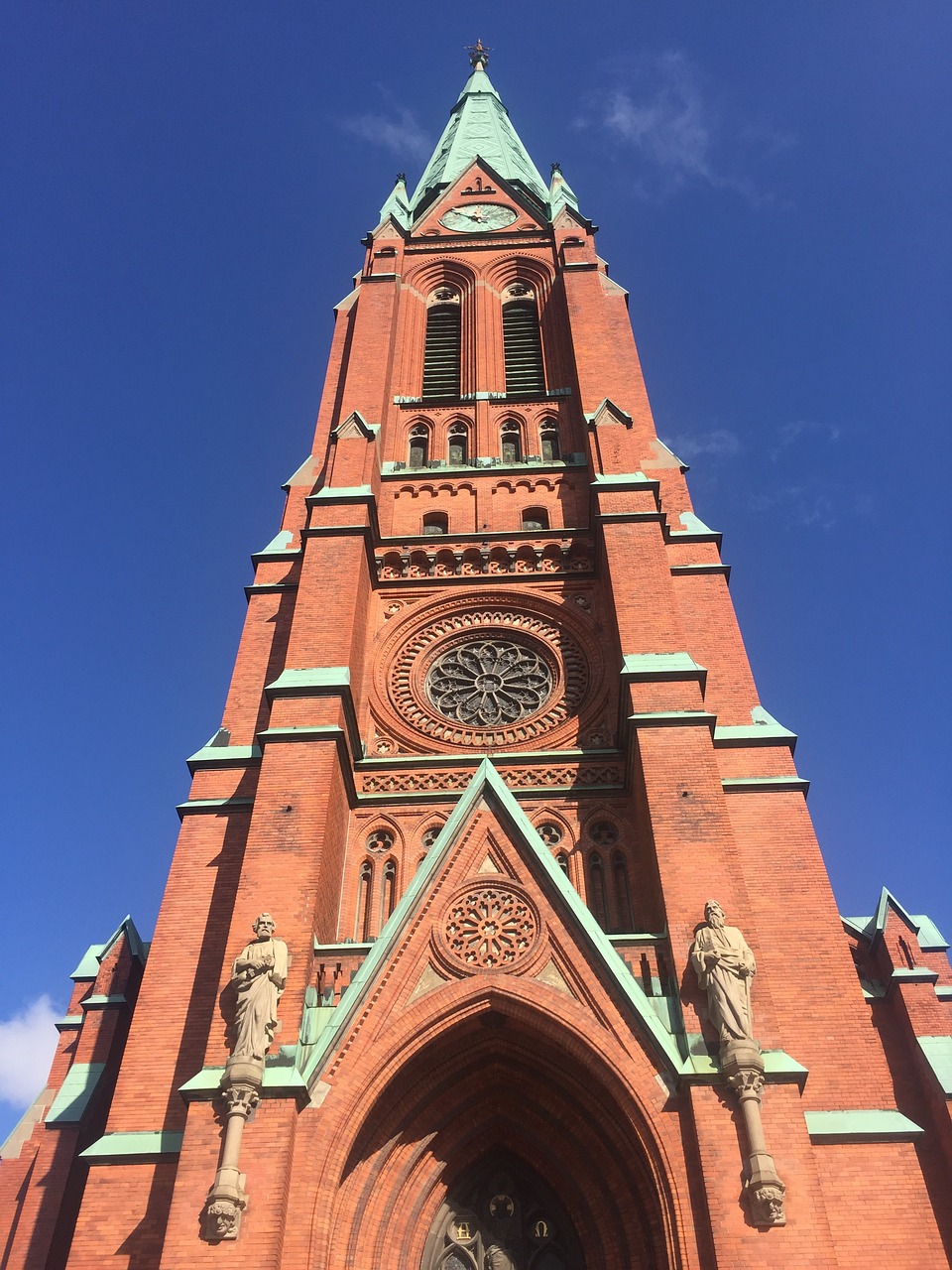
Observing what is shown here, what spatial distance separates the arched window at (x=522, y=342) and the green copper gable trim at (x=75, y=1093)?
14512 mm

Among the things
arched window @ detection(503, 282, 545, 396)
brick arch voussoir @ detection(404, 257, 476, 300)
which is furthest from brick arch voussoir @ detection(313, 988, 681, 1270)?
brick arch voussoir @ detection(404, 257, 476, 300)

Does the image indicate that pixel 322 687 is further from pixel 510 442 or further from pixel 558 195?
pixel 558 195

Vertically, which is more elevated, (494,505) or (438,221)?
(438,221)

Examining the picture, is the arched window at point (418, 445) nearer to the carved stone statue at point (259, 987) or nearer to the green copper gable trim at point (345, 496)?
the green copper gable trim at point (345, 496)

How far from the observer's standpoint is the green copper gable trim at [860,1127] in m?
10.9

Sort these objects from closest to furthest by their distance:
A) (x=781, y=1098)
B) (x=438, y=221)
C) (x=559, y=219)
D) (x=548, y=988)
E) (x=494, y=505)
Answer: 1. (x=781, y=1098)
2. (x=548, y=988)
3. (x=494, y=505)
4. (x=559, y=219)
5. (x=438, y=221)

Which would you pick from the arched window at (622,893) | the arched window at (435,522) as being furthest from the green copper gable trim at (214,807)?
the arched window at (435,522)

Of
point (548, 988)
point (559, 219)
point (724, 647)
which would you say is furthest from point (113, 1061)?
point (559, 219)

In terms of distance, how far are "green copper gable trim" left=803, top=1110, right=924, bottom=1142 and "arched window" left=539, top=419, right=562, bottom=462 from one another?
1272cm

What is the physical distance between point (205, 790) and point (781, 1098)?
28.1 feet

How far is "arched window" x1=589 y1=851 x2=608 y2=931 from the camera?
44.6 feet

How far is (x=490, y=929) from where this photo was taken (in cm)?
1214

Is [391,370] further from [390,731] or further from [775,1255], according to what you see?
[775,1255]

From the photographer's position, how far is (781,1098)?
33.7 ft
